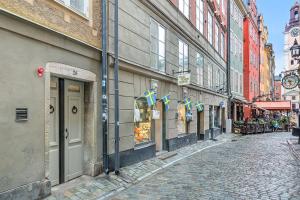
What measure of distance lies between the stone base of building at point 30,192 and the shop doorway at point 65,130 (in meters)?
0.74

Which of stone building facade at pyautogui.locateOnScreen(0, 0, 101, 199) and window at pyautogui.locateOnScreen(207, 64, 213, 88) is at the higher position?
window at pyautogui.locateOnScreen(207, 64, 213, 88)

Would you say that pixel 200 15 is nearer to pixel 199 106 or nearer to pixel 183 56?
pixel 183 56

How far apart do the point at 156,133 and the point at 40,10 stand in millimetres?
7776

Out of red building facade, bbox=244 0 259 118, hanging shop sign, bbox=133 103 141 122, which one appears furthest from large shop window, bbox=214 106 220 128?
red building facade, bbox=244 0 259 118

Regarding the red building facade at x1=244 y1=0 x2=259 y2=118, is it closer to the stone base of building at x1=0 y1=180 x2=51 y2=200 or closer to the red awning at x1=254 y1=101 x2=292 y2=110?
the red awning at x1=254 y1=101 x2=292 y2=110

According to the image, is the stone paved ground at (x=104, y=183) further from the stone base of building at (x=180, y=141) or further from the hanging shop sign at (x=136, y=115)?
the stone base of building at (x=180, y=141)

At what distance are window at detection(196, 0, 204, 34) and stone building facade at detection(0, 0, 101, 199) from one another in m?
11.0

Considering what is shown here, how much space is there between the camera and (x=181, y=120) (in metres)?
15.9

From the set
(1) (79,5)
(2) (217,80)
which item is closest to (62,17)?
(1) (79,5)

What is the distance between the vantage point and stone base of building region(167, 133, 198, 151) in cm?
1394

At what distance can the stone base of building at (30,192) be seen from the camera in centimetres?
569

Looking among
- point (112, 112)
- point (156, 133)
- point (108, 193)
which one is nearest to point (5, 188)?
point (108, 193)

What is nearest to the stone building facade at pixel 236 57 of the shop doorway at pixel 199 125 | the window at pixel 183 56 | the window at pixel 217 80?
the window at pixel 217 80

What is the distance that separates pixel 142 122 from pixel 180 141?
4.04 m
